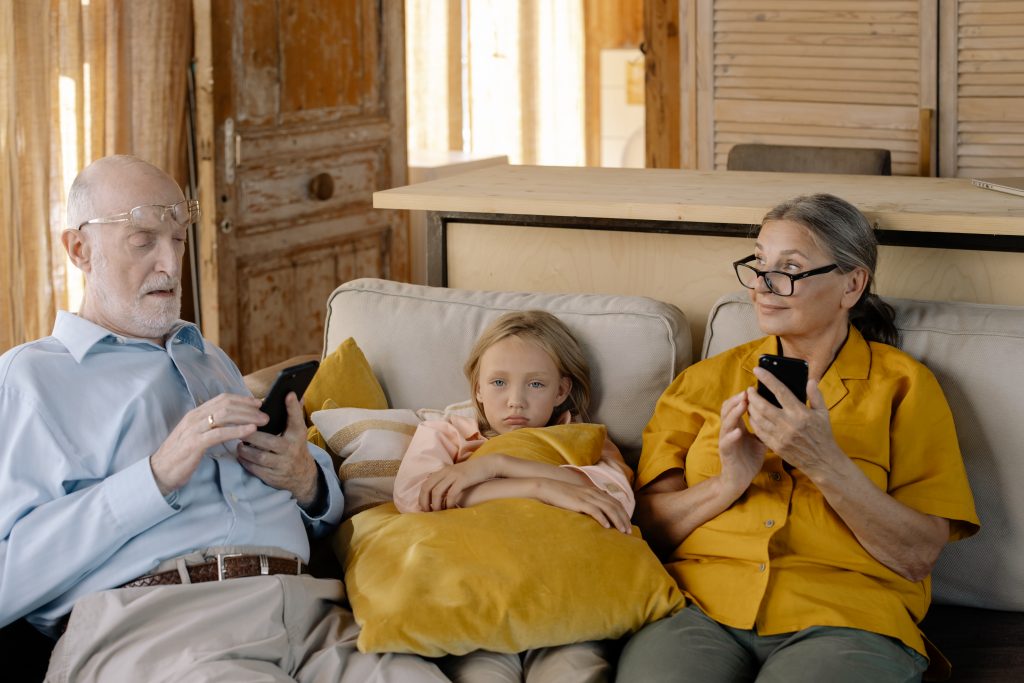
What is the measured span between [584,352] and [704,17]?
2490 millimetres

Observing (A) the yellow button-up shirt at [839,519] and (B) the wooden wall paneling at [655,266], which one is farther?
(B) the wooden wall paneling at [655,266]

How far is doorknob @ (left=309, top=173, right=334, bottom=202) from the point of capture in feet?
12.9

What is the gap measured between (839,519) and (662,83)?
3.29m

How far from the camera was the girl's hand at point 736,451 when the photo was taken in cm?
177

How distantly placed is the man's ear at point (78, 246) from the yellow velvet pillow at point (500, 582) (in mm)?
605

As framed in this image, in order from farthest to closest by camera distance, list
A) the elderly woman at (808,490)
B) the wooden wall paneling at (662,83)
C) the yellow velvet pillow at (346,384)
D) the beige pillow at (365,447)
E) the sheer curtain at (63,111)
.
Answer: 1. the wooden wall paneling at (662,83)
2. the sheer curtain at (63,111)
3. the yellow velvet pillow at (346,384)
4. the beige pillow at (365,447)
5. the elderly woman at (808,490)

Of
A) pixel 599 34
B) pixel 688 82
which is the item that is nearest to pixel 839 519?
pixel 688 82

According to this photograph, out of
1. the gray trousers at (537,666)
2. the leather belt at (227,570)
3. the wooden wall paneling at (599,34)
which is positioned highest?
the wooden wall paneling at (599,34)

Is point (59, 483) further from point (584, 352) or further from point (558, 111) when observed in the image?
point (558, 111)

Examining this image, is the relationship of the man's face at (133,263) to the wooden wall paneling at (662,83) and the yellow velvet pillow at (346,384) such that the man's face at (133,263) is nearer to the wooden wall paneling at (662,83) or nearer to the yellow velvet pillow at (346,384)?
the yellow velvet pillow at (346,384)

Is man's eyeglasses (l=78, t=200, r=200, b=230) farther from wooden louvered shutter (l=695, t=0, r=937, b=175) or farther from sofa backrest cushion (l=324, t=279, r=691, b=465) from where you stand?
wooden louvered shutter (l=695, t=0, r=937, b=175)

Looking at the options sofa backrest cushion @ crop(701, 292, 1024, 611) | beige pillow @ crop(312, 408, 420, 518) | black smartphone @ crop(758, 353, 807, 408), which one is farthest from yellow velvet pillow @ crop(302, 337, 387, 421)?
sofa backrest cushion @ crop(701, 292, 1024, 611)

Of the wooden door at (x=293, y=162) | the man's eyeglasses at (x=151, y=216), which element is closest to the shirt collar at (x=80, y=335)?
the man's eyeglasses at (x=151, y=216)

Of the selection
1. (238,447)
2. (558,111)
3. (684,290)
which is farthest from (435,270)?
(558,111)
